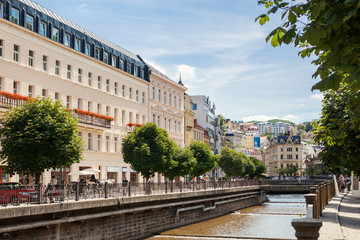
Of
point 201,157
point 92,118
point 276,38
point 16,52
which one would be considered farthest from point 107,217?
point 201,157

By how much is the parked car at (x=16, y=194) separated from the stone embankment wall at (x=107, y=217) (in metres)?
0.68

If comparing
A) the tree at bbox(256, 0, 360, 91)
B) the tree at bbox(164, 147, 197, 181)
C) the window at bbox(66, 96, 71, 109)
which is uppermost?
the window at bbox(66, 96, 71, 109)

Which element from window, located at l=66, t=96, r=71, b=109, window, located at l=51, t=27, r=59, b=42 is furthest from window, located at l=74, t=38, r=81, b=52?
window, located at l=66, t=96, r=71, b=109

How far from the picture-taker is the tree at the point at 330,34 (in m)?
5.62

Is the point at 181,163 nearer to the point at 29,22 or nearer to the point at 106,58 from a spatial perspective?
the point at 106,58

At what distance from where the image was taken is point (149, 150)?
4350cm

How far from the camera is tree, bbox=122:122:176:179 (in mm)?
43594

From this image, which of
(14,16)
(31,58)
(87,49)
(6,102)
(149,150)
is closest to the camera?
(6,102)

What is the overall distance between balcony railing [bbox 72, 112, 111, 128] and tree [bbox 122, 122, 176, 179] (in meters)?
3.88

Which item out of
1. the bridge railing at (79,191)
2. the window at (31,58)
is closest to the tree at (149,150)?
the bridge railing at (79,191)

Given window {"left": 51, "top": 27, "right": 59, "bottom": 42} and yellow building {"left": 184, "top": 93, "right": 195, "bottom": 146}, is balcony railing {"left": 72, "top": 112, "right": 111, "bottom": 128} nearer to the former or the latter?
window {"left": 51, "top": 27, "right": 59, "bottom": 42}

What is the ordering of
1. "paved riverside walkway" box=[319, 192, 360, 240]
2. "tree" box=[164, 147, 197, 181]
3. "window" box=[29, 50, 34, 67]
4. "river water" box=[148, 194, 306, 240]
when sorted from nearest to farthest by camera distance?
1. "paved riverside walkway" box=[319, 192, 360, 240]
2. "river water" box=[148, 194, 306, 240]
3. "window" box=[29, 50, 34, 67]
4. "tree" box=[164, 147, 197, 181]

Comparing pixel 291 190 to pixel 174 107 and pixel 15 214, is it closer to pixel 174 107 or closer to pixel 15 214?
pixel 174 107

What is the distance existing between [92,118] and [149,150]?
737cm
